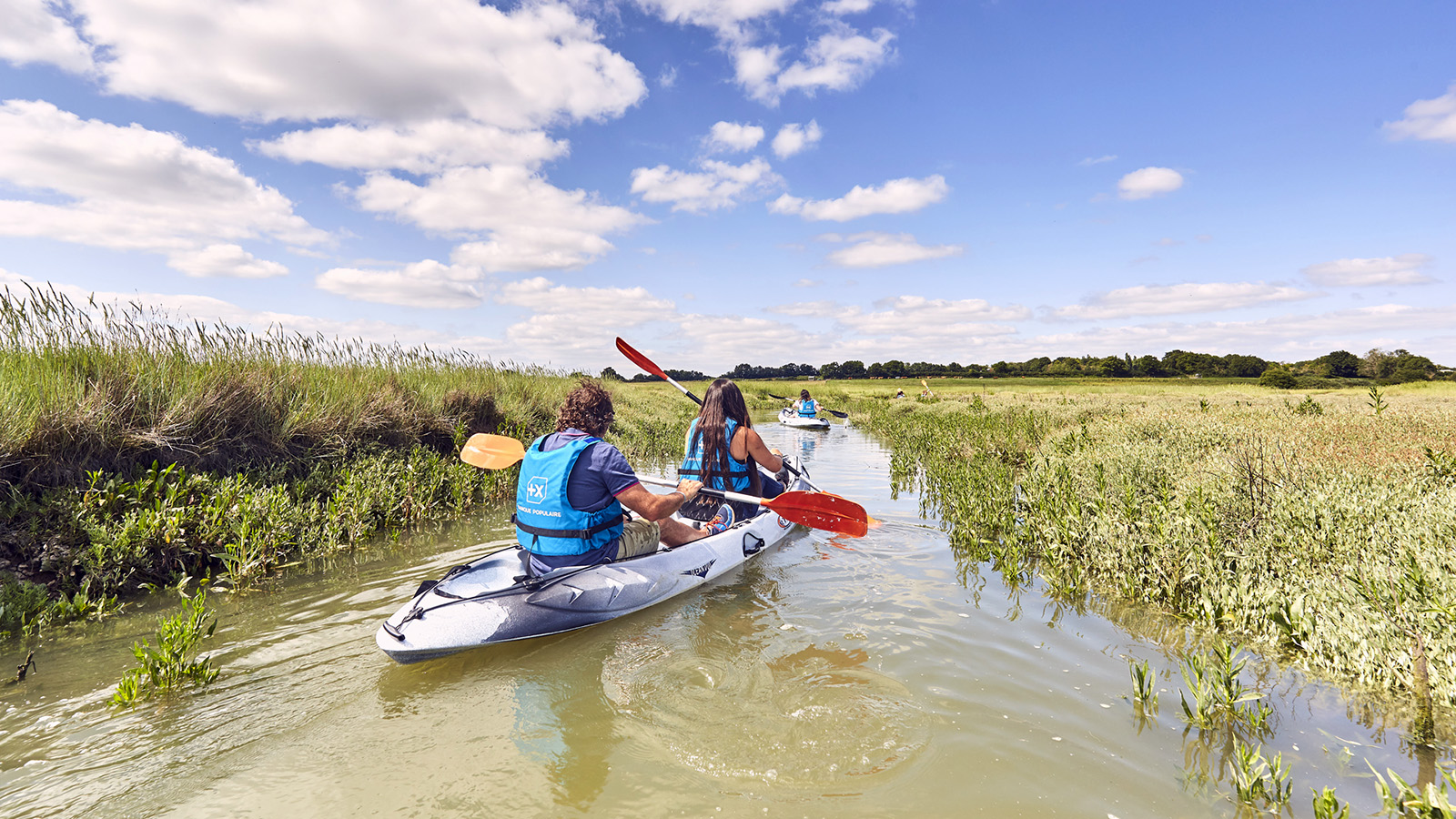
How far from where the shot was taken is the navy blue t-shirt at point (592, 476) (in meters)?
5.15

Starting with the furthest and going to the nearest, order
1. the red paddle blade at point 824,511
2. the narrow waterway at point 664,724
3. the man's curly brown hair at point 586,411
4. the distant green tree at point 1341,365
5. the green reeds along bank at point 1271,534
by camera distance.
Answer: the distant green tree at point 1341,365, the red paddle blade at point 824,511, the man's curly brown hair at point 586,411, the green reeds along bank at point 1271,534, the narrow waterway at point 664,724

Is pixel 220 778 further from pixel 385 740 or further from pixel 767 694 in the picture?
pixel 767 694

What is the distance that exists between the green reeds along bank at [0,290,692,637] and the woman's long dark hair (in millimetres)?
4299

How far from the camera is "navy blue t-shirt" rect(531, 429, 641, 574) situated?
16.9 ft

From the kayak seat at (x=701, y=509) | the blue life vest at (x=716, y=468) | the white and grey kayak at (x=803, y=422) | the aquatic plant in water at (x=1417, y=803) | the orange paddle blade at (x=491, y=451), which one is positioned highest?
the orange paddle blade at (x=491, y=451)

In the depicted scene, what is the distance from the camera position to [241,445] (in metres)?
7.83

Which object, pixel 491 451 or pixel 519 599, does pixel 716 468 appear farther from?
pixel 519 599

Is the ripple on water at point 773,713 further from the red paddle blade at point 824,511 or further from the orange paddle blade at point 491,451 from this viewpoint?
the orange paddle blade at point 491,451

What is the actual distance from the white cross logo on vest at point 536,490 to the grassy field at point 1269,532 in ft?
15.6

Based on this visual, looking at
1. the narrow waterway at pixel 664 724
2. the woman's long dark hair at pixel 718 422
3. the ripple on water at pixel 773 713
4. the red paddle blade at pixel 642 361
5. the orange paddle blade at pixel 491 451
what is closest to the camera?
the narrow waterway at pixel 664 724

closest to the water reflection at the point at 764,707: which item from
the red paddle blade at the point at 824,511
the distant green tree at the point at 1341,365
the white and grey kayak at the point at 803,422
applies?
the red paddle blade at the point at 824,511

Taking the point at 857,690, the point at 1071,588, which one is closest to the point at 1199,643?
the point at 1071,588

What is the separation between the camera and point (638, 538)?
21.5ft

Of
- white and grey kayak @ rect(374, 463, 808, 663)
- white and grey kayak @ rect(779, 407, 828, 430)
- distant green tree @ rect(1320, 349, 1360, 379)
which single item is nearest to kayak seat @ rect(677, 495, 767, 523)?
white and grey kayak @ rect(374, 463, 808, 663)
